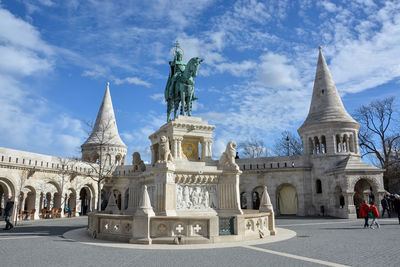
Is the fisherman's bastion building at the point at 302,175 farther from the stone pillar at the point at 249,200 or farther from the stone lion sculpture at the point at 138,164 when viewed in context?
the stone lion sculpture at the point at 138,164

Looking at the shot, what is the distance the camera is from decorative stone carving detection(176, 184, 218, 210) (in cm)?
1158

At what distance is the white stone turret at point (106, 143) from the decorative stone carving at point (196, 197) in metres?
25.7

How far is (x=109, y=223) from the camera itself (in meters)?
9.75

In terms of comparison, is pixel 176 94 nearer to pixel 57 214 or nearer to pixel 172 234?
pixel 172 234

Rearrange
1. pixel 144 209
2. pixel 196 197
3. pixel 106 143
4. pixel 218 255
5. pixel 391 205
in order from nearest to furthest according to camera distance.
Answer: pixel 218 255
pixel 144 209
pixel 196 197
pixel 391 205
pixel 106 143

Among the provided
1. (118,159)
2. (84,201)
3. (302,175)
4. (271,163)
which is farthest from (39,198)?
(302,175)

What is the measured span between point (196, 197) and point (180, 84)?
4.96 metres

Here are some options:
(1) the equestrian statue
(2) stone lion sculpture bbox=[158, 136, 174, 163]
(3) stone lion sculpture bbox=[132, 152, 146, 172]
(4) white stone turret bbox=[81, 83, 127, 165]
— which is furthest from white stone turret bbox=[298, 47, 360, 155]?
(4) white stone turret bbox=[81, 83, 127, 165]

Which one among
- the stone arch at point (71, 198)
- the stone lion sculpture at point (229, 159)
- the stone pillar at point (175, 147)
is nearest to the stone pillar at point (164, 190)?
the stone pillar at point (175, 147)

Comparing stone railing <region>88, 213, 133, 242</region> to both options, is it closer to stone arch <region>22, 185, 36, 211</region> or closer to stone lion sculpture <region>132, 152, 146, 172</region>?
stone lion sculpture <region>132, 152, 146, 172</region>

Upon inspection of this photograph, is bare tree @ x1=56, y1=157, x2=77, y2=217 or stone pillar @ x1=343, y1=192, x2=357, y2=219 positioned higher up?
bare tree @ x1=56, y1=157, x2=77, y2=217

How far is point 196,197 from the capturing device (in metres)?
11.8

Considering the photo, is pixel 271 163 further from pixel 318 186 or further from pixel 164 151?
pixel 164 151

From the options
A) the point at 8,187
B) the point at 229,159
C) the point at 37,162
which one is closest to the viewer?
the point at 229,159
